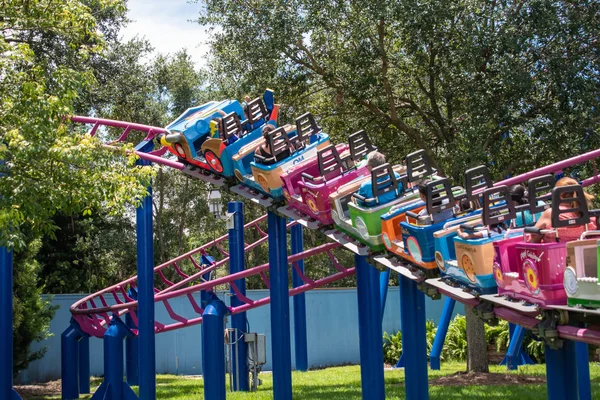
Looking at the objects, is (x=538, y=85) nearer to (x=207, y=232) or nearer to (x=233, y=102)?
(x=233, y=102)


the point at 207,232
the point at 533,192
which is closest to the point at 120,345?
the point at 533,192

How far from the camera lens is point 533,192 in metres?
6.55

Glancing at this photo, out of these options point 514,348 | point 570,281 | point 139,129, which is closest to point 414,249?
point 570,281

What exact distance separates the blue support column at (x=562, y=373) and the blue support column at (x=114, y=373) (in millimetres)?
7835

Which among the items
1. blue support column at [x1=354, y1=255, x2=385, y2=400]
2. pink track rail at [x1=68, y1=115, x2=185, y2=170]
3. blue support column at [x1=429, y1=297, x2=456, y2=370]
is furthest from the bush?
blue support column at [x1=354, y1=255, x2=385, y2=400]

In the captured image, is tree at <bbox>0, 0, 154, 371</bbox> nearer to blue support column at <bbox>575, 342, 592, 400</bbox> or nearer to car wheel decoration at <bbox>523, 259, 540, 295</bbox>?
car wheel decoration at <bbox>523, 259, 540, 295</bbox>

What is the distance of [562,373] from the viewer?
588 cm

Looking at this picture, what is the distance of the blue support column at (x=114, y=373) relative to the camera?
12.1m

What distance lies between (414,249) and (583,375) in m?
2.58

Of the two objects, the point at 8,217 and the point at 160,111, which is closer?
the point at 8,217

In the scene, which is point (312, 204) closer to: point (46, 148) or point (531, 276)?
point (46, 148)

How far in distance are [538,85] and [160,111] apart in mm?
15193

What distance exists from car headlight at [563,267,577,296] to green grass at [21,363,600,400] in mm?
5228

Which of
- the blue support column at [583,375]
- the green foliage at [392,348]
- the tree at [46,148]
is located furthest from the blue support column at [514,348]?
the tree at [46,148]
